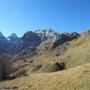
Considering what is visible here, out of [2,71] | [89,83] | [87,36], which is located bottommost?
[89,83]

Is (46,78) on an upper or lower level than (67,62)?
lower

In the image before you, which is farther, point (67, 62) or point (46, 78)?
point (67, 62)

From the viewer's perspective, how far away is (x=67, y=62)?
118m

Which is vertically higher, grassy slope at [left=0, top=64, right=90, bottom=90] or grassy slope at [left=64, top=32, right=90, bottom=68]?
grassy slope at [left=64, top=32, right=90, bottom=68]

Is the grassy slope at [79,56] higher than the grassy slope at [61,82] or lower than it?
higher

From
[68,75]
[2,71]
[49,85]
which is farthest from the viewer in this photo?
[2,71]

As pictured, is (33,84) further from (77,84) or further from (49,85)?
(77,84)

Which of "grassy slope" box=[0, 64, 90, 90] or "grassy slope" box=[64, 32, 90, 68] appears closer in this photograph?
"grassy slope" box=[0, 64, 90, 90]

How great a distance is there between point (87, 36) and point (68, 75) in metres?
102

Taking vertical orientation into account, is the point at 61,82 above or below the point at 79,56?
below

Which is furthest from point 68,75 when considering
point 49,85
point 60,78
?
point 49,85

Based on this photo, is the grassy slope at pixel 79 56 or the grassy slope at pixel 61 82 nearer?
the grassy slope at pixel 61 82

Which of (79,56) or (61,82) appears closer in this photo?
(61,82)

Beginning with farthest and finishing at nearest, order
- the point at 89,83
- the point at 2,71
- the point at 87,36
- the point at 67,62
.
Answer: the point at 87,36 < the point at 67,62 < the point at 2,71 < the point at 89,83
